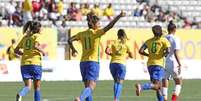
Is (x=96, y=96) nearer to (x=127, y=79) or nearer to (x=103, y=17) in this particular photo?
(x=127, y=79)

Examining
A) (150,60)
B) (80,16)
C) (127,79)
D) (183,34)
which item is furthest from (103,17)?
(150,60)

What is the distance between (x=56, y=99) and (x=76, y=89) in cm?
461

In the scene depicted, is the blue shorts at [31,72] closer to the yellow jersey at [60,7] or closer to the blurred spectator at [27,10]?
the blurred spectator at [27,10]

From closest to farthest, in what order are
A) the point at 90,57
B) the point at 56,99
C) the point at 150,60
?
the point at 90,57
the point at 150,60
the point at 56,99

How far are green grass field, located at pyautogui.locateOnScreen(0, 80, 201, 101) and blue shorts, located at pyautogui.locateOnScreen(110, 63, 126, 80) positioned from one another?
94cm

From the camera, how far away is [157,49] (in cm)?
1909

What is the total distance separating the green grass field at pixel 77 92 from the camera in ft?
74.4

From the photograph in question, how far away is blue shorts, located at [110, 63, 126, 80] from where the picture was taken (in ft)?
70.8

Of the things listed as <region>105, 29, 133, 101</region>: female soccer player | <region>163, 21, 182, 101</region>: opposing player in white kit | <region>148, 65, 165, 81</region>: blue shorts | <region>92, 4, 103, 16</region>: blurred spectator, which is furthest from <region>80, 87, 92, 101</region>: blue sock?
<region>92, 4, 103, 16</region>: blurred spectator

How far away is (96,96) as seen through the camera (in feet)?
77.5

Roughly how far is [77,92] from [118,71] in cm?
367

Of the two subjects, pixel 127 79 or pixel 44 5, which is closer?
pixel 127 79

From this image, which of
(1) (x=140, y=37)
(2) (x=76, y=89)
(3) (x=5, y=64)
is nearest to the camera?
(2) (x=76, y=89)

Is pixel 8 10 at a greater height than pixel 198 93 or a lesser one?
greater
